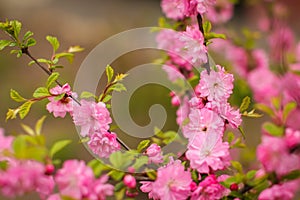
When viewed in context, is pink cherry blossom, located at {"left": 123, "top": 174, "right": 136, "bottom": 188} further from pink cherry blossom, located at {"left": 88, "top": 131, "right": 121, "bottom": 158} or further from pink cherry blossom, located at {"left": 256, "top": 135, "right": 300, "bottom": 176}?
pink cherry blossom, located at {"left": 256, "top": 135, "right": 300, "bottom": 176}

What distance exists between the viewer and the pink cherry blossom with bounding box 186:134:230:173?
74cm

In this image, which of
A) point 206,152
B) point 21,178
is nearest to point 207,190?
point 206,152

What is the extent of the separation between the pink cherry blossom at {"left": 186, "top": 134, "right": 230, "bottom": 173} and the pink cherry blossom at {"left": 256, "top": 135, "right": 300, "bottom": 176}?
135 mm

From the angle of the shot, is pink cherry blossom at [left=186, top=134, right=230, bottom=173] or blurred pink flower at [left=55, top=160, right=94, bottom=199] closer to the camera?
blurred pink flower at [left=55, top=160, right=94, bottom=199]

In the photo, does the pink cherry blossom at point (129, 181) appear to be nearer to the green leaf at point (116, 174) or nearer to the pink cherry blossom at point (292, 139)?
the green leaf at point (116, 174)

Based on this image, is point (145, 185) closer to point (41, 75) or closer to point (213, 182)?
point (213, 182)

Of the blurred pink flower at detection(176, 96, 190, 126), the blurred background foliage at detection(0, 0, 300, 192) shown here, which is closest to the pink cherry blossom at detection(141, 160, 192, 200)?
the blurred pink flower at detection(176, 96, 190, 126)

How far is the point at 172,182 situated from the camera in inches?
27.8

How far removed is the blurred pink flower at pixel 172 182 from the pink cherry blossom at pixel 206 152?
3 cm

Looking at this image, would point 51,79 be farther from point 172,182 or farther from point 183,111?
point 183,111

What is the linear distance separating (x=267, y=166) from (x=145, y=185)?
250 mm

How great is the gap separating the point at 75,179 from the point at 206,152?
0.22 m

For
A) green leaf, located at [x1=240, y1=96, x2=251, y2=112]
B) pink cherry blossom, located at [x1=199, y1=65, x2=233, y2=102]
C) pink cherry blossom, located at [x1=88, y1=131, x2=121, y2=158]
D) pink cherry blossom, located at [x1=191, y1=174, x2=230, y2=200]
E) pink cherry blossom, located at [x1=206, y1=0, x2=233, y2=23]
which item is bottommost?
pink cherry blossom, located at [x1=191, y1=174, x2=230, y2=200]

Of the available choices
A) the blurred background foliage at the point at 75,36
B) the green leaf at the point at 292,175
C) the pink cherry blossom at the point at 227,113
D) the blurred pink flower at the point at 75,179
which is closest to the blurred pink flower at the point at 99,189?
the blurred pink flower at the point at 75,179
